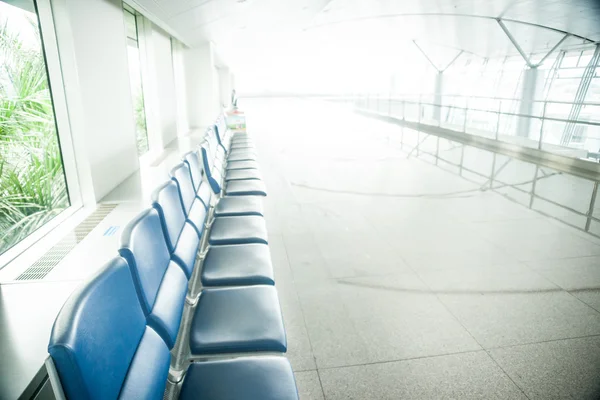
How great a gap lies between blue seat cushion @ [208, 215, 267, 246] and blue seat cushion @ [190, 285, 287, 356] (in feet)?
2.05

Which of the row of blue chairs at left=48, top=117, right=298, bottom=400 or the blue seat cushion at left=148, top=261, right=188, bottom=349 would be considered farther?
the blue seat cushion at left=148, top=261, right=188, bottom=349

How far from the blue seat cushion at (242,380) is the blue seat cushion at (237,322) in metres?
0.07

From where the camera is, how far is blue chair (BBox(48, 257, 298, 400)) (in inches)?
31.6

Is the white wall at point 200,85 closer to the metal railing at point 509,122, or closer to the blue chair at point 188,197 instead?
the metal railing at point 509,122

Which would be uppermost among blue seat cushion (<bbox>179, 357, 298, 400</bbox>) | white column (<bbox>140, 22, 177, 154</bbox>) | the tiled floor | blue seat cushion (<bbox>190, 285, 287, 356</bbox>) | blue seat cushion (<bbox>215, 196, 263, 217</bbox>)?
white column (<bbox>140, 22, 177, 154</bbox>)

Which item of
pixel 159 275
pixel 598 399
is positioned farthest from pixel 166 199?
pixel 598 399

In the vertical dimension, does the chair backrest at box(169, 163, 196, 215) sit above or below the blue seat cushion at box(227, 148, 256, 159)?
above

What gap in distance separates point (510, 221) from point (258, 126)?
10.2m

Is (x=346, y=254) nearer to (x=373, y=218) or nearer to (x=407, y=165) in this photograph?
(x=373, y=218)

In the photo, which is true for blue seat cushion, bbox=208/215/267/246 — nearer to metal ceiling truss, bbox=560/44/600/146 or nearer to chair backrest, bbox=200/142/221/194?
chair backrest, bbox=200/142/221/194

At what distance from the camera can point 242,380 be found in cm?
132

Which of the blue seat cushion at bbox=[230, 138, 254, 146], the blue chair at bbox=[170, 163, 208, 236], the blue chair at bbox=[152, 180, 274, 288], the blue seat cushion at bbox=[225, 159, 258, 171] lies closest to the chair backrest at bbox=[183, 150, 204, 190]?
the blue chair at bbox=[170, 163, 208, 236]

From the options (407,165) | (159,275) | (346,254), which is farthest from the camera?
(407,165)

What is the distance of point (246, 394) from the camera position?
126 centimetres
